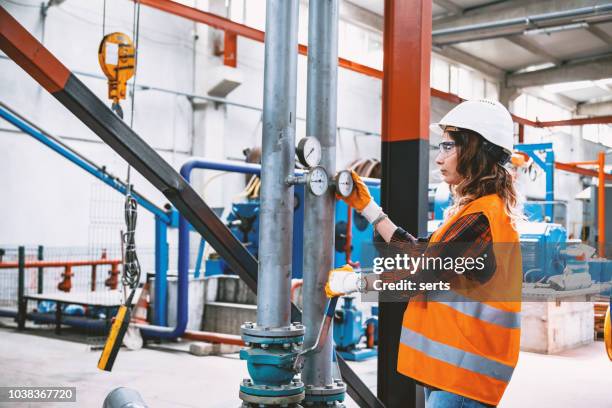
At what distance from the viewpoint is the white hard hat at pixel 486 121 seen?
6.64ft

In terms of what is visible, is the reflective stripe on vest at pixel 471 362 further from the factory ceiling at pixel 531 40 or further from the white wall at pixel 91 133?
the factory ceiling at pixel 531 40

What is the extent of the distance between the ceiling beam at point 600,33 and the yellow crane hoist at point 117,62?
49.9ft

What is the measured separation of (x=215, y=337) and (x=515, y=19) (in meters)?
10.2

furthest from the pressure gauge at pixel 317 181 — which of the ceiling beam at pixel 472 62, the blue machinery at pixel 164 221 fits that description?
the ceiling beam at pixel 472 62

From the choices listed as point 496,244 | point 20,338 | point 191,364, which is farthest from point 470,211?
point 20,338

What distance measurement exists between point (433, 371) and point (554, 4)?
44.5 ft

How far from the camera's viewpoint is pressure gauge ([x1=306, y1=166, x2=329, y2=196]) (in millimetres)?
2754

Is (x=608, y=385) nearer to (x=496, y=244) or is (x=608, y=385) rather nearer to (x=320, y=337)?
(x=320, y=337)

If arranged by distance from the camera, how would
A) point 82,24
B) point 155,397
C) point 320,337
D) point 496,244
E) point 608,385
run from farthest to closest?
1. point 82,24
2. point 608,385
3. point 155,397
4. point 320,337
5. point 496,244

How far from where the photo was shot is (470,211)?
1.92 meters

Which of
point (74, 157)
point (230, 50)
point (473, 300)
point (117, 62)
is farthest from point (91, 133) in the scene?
point (473, 300)

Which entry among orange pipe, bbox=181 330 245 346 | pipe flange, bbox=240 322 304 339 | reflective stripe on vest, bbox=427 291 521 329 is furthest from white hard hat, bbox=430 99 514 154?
orange pipe, bbox=181 330 245 346

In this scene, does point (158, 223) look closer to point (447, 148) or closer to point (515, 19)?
point (447, 148)

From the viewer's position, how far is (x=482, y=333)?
1.92 metres
